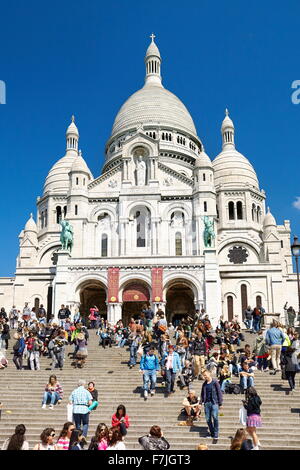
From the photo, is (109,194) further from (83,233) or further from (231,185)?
(231,185)

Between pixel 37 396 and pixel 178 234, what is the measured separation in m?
29.7

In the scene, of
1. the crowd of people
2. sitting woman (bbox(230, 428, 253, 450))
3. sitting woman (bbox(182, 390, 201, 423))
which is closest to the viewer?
sitting woman (bbox(230, 428, 253, 450))

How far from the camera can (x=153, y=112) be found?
221ft

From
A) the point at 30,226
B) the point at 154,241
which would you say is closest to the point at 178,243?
the point at 154,241

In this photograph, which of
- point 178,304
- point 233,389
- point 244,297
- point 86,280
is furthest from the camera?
point 244,297

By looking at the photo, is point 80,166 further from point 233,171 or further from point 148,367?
point 148,367

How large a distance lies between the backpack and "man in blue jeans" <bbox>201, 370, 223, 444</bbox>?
13.6 feet

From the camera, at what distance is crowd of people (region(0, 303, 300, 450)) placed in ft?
35.4

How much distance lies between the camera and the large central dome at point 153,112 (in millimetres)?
66375

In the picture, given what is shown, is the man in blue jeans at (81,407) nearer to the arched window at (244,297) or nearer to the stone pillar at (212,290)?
the stone pillar at (212,290)

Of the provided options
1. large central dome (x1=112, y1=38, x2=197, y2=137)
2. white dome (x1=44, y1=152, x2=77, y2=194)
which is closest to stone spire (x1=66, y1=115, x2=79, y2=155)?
white dome (x1=44, y1=152, x2=77, y2=194)

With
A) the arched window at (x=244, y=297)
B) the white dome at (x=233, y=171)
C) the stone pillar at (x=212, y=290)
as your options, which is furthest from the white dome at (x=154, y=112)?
the stone pillar at (x=212, y=290)

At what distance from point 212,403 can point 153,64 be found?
7179 centimetres

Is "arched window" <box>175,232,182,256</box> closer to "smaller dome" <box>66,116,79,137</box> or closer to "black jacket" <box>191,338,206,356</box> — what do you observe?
"black jacket" <box>191,338,206,356</box>
